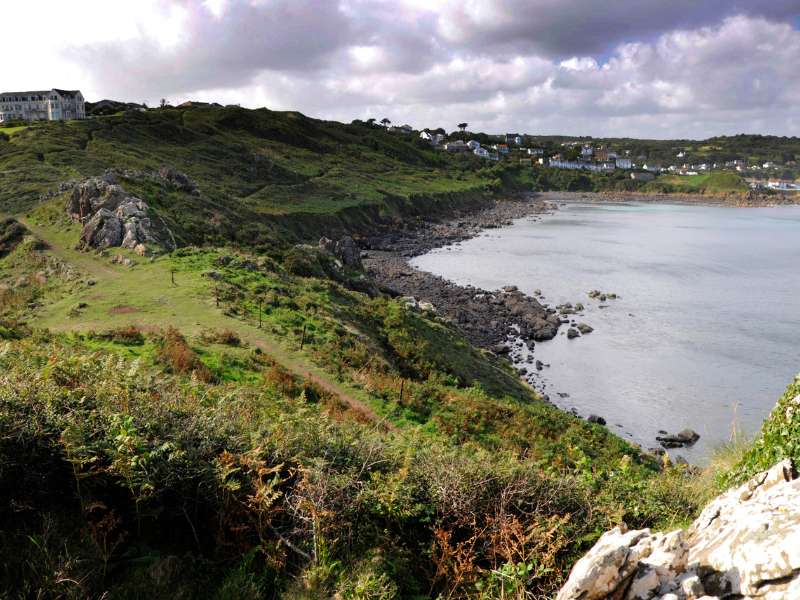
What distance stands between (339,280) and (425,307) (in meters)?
6.46

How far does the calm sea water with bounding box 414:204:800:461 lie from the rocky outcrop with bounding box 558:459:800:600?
26.5 ft

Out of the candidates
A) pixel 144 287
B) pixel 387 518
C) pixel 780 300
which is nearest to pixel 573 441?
pixel 387 518

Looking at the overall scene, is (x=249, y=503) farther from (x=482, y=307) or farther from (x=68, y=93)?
(x=68, y=93)

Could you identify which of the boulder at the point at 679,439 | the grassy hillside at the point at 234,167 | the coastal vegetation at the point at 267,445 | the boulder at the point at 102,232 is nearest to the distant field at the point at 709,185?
the grassy hillside at the point at 234,167

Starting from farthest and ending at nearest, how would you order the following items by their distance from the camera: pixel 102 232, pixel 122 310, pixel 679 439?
pixel 102 232
pixel 679 439
pixel 122 310

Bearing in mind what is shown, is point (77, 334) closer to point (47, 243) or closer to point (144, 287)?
point (144, 287)

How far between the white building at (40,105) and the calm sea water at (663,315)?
331ft

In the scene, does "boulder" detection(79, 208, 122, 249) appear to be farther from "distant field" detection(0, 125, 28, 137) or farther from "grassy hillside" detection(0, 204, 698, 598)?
"distant field" detection(0, 125, 28, 137)

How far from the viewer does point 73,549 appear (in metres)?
5.81

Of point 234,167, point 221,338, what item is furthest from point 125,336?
point 234,167

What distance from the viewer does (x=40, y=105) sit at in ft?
404

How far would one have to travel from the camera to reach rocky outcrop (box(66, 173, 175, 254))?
102 feet

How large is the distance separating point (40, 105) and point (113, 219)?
11913 centimetres

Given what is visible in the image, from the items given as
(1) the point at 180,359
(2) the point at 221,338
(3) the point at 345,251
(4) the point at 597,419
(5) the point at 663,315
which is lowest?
(4) the point at 597,419
